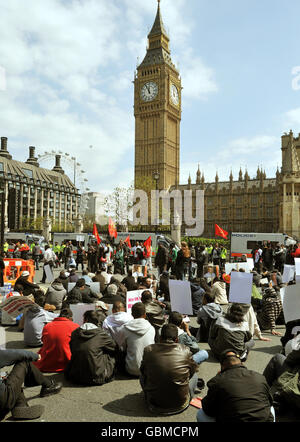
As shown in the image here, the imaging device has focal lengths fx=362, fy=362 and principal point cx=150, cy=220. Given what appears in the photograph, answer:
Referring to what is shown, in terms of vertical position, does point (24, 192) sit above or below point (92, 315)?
above

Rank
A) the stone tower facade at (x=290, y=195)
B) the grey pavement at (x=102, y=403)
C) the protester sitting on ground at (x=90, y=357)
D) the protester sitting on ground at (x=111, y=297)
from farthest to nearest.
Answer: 1. the stone tower facade at (x=290, y=195)
2. the protester sitting on ground at (x=111, y=297)
3. the protester sitting on ground at (x=90, y=357)
4. the grey pavement at (x=102, y=403)

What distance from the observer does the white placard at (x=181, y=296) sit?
26.3 ft

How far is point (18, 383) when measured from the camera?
436cm

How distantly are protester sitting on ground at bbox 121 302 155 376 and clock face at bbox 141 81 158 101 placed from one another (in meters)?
82.0

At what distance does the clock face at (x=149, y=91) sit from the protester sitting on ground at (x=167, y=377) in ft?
272

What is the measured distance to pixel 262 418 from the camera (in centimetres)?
339

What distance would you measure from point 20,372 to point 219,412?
247 centimetres

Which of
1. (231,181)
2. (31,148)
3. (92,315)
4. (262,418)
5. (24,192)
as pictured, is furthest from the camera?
(31,148)

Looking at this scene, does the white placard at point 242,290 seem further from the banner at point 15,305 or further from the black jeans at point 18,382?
the black jeans at point 18,382

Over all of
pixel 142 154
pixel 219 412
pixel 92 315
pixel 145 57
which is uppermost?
pixel 145 57

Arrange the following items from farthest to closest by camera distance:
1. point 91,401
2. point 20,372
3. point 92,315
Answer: point 92,315, point 91,401, point 20,372

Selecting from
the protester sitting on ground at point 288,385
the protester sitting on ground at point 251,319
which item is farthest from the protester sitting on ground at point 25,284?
the protester sitting on ground at point 288,385
